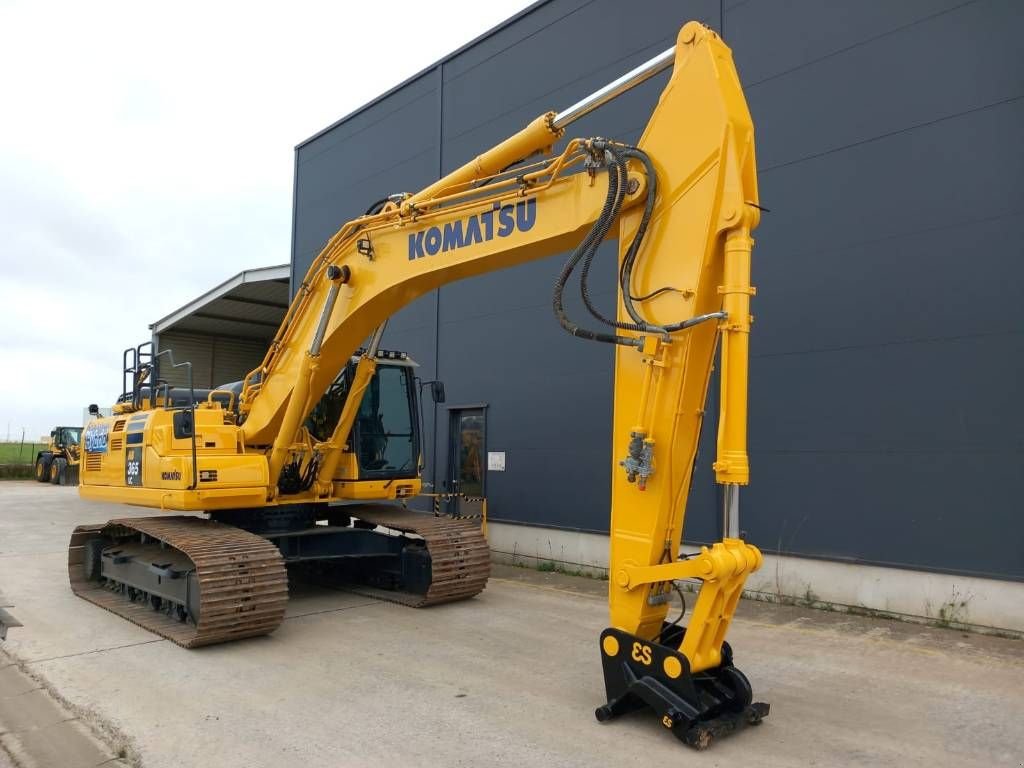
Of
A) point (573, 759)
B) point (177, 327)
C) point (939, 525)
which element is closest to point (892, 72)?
Answer: point (939, 525)

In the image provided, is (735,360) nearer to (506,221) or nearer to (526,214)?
(526,214)

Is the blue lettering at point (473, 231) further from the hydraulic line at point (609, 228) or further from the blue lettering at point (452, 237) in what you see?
the hydraulic line at point (609, 228)

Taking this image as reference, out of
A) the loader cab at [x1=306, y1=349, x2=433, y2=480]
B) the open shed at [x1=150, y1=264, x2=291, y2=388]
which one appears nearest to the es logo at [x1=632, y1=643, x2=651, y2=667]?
the loader cab at [x1=306, y1=349, x2=433, y2=480]

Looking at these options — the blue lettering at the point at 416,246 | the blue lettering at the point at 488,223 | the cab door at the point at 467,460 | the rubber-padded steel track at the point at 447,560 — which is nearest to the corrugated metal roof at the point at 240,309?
the cab door at the point at 467,460

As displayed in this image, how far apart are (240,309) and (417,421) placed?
15.9 metres

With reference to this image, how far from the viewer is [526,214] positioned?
5.74m

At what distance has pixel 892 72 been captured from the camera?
27.2 feet

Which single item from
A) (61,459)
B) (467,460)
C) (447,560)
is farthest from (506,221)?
(61,459)

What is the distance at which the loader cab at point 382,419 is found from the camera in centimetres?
872

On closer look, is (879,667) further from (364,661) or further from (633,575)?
(364,661)

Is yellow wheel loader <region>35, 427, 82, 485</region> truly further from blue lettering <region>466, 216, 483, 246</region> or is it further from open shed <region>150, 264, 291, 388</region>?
blue lettering <region>466, 216, 483, 246</region>

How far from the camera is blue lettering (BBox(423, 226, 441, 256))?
21.3 ft

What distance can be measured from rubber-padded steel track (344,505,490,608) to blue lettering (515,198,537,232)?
3864 millimetres

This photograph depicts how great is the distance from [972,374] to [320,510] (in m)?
7.05
